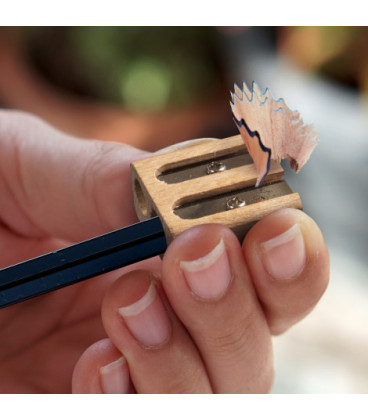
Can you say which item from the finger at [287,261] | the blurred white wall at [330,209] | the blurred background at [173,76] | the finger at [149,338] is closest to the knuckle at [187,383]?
the finger at [149,338]

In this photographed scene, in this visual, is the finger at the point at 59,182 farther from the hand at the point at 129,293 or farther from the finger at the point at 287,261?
the finger at the point at 287,261

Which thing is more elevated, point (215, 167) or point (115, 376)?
point (215, 167)

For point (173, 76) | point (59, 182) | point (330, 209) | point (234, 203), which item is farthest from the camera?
point (173, 76)

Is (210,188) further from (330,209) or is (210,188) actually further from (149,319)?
(330,209)

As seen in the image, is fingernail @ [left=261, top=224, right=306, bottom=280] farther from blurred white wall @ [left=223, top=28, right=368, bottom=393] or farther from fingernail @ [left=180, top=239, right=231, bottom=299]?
blurred white wall @ [left=223, top=28, right=368, bottom=393]

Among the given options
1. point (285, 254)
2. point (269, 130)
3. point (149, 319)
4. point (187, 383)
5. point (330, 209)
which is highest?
point (269, 130)

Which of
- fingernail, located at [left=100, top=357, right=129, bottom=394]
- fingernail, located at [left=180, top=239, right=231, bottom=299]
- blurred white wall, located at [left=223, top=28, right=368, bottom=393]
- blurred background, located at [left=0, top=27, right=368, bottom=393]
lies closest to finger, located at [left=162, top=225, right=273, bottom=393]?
fingernail, located at [left=180, top=239, right=231, bottom=299]

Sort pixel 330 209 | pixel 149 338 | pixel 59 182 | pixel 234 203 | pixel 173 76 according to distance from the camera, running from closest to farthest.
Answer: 1. pixel 234 203
2. pixel 149 338
3. pixel 59 182
4. pixel 330 209
5. pixel 173 76

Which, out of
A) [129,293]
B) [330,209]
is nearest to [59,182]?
[129,293]

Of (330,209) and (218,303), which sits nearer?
(218,303)
